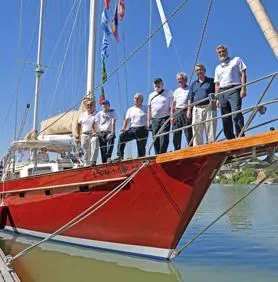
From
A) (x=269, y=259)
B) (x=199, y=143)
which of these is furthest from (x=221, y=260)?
(x=199, y=143)

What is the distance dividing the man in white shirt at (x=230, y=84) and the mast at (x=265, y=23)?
2.18 meters

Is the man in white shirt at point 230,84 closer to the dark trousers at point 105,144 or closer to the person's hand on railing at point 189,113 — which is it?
the person's hand on railing at point 189,113

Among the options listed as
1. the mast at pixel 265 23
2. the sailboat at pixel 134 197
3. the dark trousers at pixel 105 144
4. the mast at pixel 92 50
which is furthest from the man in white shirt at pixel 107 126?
the mast at pixel 265 23

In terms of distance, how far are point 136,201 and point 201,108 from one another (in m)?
2.47

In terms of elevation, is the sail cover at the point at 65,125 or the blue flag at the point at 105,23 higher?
the blue flag at the point at 105,23

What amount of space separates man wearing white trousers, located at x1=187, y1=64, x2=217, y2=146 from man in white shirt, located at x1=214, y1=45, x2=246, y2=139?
225 millimetres

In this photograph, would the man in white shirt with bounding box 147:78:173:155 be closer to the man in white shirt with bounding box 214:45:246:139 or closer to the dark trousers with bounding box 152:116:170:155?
the dark trousers with bounding box 152:116:170:155

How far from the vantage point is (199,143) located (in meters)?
8.08

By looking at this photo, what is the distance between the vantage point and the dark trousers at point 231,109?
7457 millimetres

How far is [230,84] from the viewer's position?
7656 mm

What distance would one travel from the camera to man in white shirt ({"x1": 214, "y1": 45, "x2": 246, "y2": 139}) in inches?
294

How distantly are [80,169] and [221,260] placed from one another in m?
3.91

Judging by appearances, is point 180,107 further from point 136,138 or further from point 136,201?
point 136,201

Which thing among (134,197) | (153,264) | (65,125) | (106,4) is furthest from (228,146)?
(65,125)
